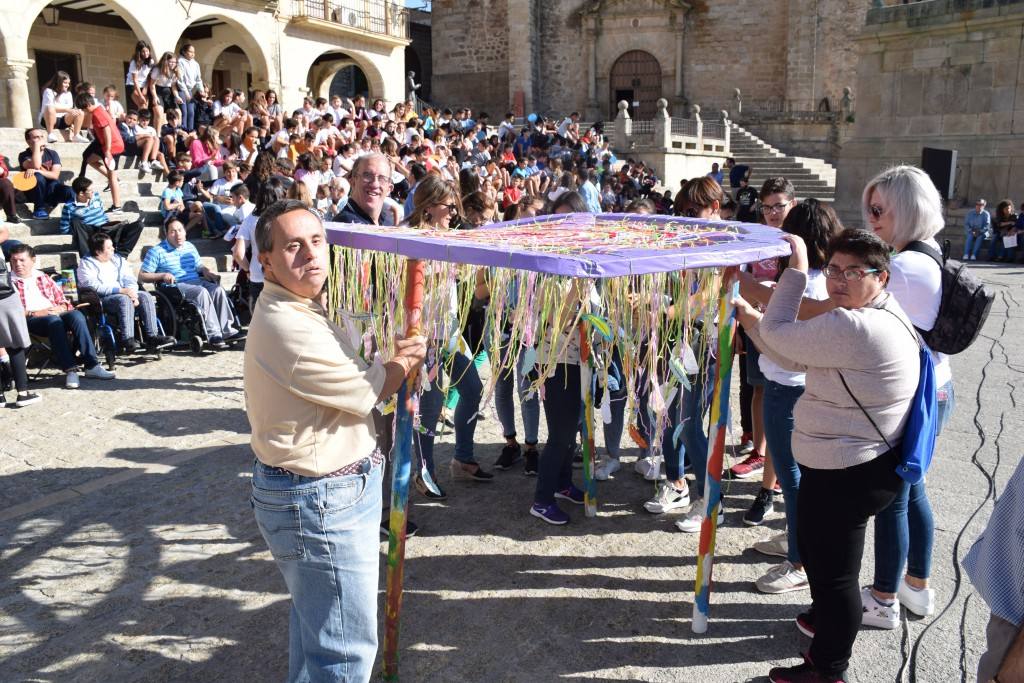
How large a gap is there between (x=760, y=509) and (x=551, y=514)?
3.74 ft

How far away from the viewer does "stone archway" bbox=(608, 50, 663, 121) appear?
104 feet

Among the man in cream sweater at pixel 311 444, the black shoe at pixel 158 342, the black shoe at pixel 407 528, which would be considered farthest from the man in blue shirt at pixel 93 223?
the man in cream sweater at pixel 311 444

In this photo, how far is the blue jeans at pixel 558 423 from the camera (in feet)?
13.1

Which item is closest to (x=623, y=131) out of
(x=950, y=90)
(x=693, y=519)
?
(x=950, y=90)

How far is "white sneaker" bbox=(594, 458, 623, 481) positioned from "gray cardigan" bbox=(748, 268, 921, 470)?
7.00 ft

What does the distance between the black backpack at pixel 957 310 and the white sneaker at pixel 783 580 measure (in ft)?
3.86

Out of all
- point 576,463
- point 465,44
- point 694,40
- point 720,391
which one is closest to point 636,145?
point 694,40

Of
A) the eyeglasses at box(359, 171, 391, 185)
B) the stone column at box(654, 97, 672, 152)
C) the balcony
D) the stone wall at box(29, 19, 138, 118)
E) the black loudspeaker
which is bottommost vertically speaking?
the eyeglasses at box(359, 171, 391, 185)

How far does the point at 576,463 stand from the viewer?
5211 mm

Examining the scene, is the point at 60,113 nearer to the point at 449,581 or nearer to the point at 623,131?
the point at 449,581

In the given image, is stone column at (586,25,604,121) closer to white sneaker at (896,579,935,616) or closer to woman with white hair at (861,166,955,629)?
woman with white hair at (861,166,955,629)

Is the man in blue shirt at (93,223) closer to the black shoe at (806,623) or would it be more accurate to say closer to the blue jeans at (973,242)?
the black shoe at (806,623)

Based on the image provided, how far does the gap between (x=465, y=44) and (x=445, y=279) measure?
3277 cm

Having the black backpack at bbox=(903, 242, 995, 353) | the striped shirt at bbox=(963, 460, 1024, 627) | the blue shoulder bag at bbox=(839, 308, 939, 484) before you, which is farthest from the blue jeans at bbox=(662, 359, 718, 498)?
the striped shirt at bbox=(963, 460, 1024, 627)
